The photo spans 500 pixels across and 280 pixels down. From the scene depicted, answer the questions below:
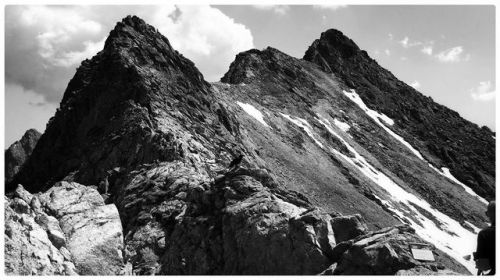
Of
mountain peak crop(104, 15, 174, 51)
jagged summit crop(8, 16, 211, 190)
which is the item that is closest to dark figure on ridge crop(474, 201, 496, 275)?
jagged summit crop(8, 16, 211, 190)

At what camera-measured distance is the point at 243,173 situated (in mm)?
24250

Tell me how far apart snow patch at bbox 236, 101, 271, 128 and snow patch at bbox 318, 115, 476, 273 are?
11.4m

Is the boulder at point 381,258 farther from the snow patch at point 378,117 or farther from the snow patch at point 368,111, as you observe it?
the snow patch at point 368,111

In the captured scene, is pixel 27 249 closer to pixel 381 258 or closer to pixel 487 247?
pixel 381 258

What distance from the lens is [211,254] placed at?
819 inches

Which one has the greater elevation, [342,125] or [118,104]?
[342,125]

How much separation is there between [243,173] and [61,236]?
9.14m

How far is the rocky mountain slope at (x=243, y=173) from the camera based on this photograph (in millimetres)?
19000

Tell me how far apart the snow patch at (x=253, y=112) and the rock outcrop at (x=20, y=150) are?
75.3 m

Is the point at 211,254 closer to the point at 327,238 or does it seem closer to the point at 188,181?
the point at 327,238

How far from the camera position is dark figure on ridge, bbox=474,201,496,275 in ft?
35.0

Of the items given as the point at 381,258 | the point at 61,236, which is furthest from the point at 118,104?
the point at 381,258

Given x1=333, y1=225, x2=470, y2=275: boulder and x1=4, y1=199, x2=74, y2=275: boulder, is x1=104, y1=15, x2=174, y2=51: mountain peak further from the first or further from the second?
x1=333, y1=225, x2=470, y2=275: boulder

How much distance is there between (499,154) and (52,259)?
1669cm
